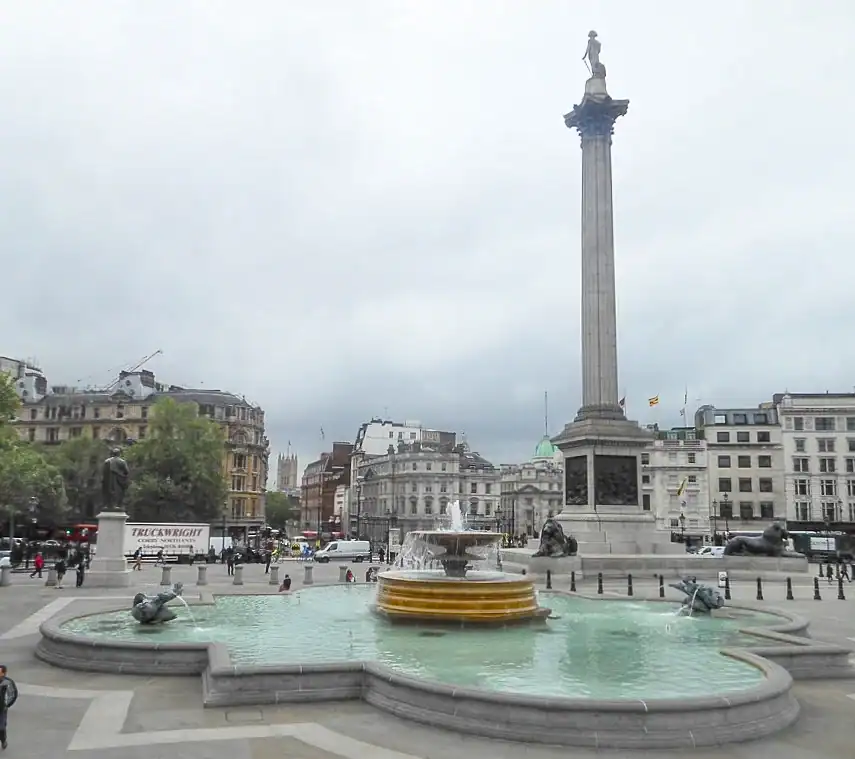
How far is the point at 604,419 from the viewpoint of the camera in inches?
1519

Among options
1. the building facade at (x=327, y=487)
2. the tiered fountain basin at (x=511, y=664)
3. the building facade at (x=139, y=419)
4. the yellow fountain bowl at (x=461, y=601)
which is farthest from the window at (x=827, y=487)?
the building facade at (x=327, y=487)

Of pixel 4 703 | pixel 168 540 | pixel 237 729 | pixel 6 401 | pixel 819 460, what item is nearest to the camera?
pixel 4 703

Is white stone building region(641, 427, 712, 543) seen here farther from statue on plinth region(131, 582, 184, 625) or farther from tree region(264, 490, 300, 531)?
tree region(264, 490, 300, 531)

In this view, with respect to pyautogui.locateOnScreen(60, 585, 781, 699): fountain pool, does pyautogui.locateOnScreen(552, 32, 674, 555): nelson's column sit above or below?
above

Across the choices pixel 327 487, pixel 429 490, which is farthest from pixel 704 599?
→ pixel 327 487

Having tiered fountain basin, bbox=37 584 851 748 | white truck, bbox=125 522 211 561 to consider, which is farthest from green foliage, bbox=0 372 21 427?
tiered fountain basin, bbox=37 584 851 748

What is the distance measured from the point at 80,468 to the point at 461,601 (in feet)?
219

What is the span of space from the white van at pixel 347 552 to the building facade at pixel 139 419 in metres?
32.2

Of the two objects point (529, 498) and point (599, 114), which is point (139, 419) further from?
point (599, 114)

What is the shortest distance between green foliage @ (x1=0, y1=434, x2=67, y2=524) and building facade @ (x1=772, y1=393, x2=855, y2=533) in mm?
70147

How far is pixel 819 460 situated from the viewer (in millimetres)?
80000

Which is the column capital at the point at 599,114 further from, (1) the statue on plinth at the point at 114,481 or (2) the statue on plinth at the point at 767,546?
(1) the statue on plinth at the point at 114,481

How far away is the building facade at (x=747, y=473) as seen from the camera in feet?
268

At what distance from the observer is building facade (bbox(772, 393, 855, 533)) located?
7862cm
